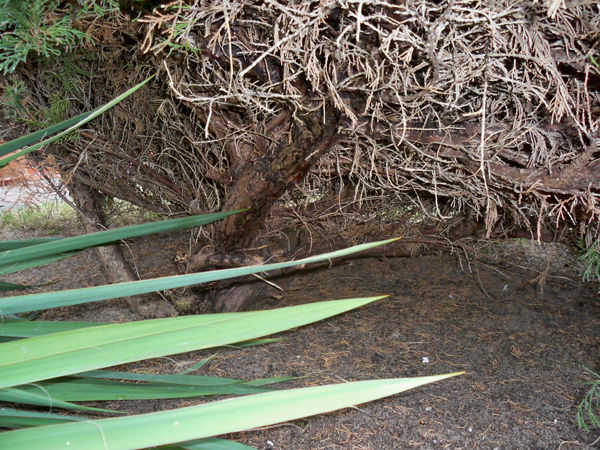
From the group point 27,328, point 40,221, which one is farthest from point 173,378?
point 40,221

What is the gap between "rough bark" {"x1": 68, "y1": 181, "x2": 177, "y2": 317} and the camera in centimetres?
312

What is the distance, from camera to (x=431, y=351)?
9.27 feet

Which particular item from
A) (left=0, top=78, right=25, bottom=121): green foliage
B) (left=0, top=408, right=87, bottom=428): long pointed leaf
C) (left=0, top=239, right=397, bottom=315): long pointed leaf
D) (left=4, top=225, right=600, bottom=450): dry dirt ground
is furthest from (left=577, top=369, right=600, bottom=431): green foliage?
(left=0, top=78, right=25, bottom=121): green foliage

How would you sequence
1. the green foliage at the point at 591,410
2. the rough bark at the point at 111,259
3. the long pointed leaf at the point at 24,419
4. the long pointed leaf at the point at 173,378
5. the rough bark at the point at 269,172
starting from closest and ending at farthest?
the long pointed leaf at the point at 24,419 < the long pointed leaf at the point at 173,378 < the green foliage at the point at 591,410 < the rough bark at the point at 269,172 < the rough bark at the point at 111,259

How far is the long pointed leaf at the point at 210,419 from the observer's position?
673 millimetres

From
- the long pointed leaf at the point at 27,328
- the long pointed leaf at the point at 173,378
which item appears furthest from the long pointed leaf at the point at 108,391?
the long pointed leaf at the point at 27,328

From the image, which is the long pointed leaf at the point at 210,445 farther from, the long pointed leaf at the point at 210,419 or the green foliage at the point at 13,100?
the green foliage at the point at 13,100

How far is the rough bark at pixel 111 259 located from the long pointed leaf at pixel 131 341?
241 cm

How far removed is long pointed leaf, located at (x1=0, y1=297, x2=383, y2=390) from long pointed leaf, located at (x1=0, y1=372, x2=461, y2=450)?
0.33 ft

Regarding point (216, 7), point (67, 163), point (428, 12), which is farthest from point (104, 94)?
point (428, 12)

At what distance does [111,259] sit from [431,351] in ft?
7.70

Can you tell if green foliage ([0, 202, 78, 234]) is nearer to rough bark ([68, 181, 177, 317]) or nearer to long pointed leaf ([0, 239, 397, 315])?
rough bark ([68, 181, 177, 317])

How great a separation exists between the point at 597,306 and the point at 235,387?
3.25 meters

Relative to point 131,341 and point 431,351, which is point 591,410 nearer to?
point 431,351
